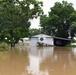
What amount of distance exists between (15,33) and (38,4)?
631cm

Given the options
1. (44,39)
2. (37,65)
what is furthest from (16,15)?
(37,65)

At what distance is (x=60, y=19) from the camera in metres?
50.2

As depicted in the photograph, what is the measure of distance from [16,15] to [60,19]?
1344cm

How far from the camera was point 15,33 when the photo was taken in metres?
38.5

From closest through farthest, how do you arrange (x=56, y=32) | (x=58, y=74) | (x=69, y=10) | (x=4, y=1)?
1. (x=58, y=74)
2. (x=4, y=1)
3. (x=69, y=10)
4. (x=56, y=32)

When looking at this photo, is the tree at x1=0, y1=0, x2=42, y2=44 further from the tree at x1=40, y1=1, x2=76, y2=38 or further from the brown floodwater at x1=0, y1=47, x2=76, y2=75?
the brown floodwater at x1=0, y1=47, x2=76, y2=75

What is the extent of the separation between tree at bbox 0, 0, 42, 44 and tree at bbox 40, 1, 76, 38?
32.9 ft

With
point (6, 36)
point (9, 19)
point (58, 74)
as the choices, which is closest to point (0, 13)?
point (9, 19)

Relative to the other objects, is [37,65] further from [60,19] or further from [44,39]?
[60,19]

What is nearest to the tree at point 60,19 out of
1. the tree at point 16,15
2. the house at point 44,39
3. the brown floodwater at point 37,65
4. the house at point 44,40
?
the house at point 44,40

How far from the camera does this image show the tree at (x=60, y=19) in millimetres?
49688

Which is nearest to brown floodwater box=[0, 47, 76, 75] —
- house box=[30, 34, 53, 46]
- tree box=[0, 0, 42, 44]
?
tree box=[0, 0, 42, 44]

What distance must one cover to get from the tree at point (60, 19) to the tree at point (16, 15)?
10.0 meters

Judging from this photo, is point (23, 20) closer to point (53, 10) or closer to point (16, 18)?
point (16, 18)
